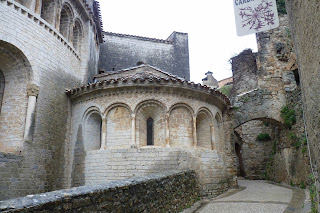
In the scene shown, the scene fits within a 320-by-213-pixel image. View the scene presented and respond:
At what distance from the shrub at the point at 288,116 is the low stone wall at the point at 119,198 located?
25.6 feet

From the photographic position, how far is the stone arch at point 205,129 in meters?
10.8

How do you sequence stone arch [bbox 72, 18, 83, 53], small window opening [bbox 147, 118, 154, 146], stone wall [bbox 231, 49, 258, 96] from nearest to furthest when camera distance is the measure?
small window opening [bbox 147, 118, 154, 146], stone arch [bbox 72, 18, 83, 53], stone wall [bbox 231, 49, 258, 96]

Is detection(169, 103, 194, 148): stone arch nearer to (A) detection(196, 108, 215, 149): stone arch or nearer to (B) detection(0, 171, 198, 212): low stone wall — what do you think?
(A) detection(196, 108, 215, 149): stone arch

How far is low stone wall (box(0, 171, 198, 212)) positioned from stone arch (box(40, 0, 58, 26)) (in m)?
7.96

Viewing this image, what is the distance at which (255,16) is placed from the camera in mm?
5488

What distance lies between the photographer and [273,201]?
8008 mm

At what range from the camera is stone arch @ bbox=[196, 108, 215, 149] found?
1079 centimetres

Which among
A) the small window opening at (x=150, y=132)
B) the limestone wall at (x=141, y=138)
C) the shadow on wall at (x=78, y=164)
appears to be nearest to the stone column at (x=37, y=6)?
the limestone wall at (x=141, y=138)

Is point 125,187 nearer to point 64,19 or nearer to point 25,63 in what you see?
point 25,63

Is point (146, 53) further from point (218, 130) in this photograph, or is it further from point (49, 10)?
point (218, 130)

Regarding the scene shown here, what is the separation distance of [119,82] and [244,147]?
10889mm

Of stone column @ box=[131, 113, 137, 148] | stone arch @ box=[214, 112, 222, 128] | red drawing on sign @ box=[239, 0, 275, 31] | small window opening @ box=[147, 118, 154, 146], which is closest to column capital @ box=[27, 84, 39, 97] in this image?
stone column @ box=[131, 113, 137, 148]

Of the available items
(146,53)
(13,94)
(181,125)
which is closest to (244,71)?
(146,53)

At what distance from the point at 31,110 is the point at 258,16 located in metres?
7.63
